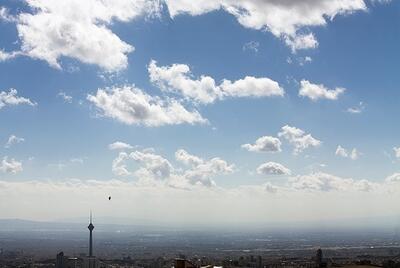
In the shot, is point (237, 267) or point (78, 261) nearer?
point (237, 267)

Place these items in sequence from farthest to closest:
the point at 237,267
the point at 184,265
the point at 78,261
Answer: the point at 78,261
the point at 237,267
the point at 184,265

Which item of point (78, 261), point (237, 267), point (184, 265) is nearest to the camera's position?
point (184, 265)

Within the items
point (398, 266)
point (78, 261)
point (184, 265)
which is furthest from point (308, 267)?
point (184, 265)

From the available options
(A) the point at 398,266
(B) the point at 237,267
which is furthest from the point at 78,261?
(A) the point at 398,266

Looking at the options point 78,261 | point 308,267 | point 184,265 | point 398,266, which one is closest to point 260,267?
point 308,267

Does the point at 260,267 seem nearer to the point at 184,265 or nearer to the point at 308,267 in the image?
the point at 308,267

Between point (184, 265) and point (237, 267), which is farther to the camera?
point (237, 267)

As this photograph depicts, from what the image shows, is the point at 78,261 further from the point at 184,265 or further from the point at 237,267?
the point at 184,265

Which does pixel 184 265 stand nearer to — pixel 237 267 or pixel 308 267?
pixel 237 267
